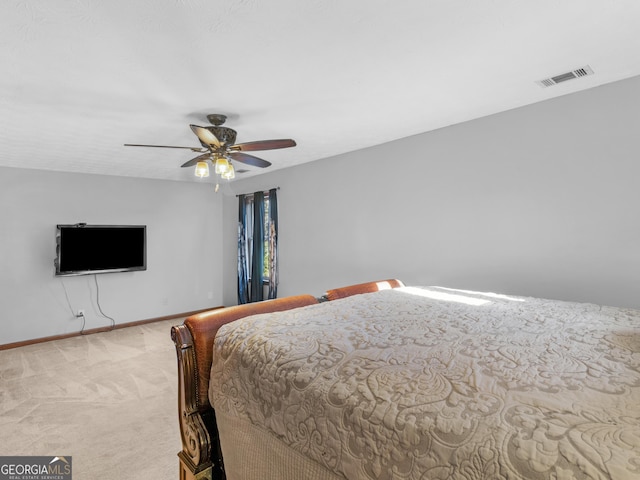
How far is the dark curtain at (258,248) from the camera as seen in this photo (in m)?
5.37

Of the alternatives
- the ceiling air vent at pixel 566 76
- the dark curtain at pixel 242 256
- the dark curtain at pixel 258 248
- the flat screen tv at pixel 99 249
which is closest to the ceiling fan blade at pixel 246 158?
the dark curtain at pixel 258 248

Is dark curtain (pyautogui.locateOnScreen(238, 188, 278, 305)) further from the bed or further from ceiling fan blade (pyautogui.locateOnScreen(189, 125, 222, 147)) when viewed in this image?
the bed

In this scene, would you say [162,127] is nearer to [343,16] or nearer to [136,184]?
[343,16]

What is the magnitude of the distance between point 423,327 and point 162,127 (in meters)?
2.72

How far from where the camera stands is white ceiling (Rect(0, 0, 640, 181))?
5.04ft

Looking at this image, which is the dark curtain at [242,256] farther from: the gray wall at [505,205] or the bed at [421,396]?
the bed at [421,396]

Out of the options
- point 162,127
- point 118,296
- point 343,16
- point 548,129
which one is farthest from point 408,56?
point 118,296

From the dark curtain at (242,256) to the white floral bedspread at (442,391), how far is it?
416 cm

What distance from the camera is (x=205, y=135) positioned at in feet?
7.96

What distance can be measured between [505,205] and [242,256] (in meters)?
4.07

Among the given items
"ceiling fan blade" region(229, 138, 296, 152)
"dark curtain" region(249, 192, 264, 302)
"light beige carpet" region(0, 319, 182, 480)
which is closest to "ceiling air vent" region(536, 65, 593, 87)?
"ceiling fan blade" region(229, 138, 296, 152)

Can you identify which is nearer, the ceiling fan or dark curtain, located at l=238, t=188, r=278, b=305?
the ceiling fan

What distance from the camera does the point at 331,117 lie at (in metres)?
2.89

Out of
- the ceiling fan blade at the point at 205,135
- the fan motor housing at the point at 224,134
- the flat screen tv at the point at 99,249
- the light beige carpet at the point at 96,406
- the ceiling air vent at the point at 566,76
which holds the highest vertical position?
the ceiling air vent at the point at 566,76
